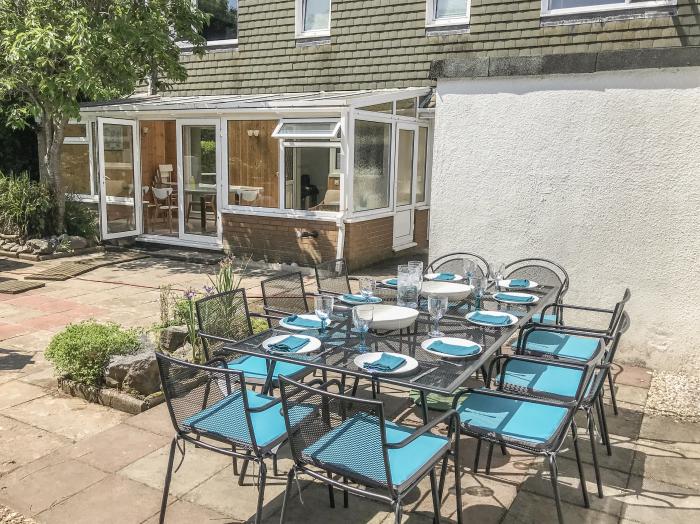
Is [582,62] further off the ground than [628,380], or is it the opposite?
[582,62]

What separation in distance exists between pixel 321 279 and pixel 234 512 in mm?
2233

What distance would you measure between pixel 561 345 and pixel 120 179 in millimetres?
9037

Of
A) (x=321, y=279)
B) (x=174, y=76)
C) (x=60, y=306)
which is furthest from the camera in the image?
(x=174, y=76)

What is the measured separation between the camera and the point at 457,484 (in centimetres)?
305

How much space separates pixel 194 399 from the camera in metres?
3.23

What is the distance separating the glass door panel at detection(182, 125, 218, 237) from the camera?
35.8ft

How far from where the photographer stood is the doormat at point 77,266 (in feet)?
29.0

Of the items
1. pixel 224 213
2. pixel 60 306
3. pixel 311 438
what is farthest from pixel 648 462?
pixel 224 213

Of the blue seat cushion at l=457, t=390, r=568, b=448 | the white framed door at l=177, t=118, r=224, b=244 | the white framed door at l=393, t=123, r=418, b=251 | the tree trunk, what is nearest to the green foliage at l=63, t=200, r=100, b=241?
the tree trunk

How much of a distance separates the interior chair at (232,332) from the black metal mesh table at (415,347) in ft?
0.52

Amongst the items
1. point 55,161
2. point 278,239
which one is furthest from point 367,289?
point 55,161

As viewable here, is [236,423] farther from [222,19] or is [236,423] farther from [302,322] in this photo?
[222,19]

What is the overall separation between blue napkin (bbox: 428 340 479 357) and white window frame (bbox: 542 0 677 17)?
7193mm

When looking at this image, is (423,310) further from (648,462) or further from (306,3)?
(306,3)
